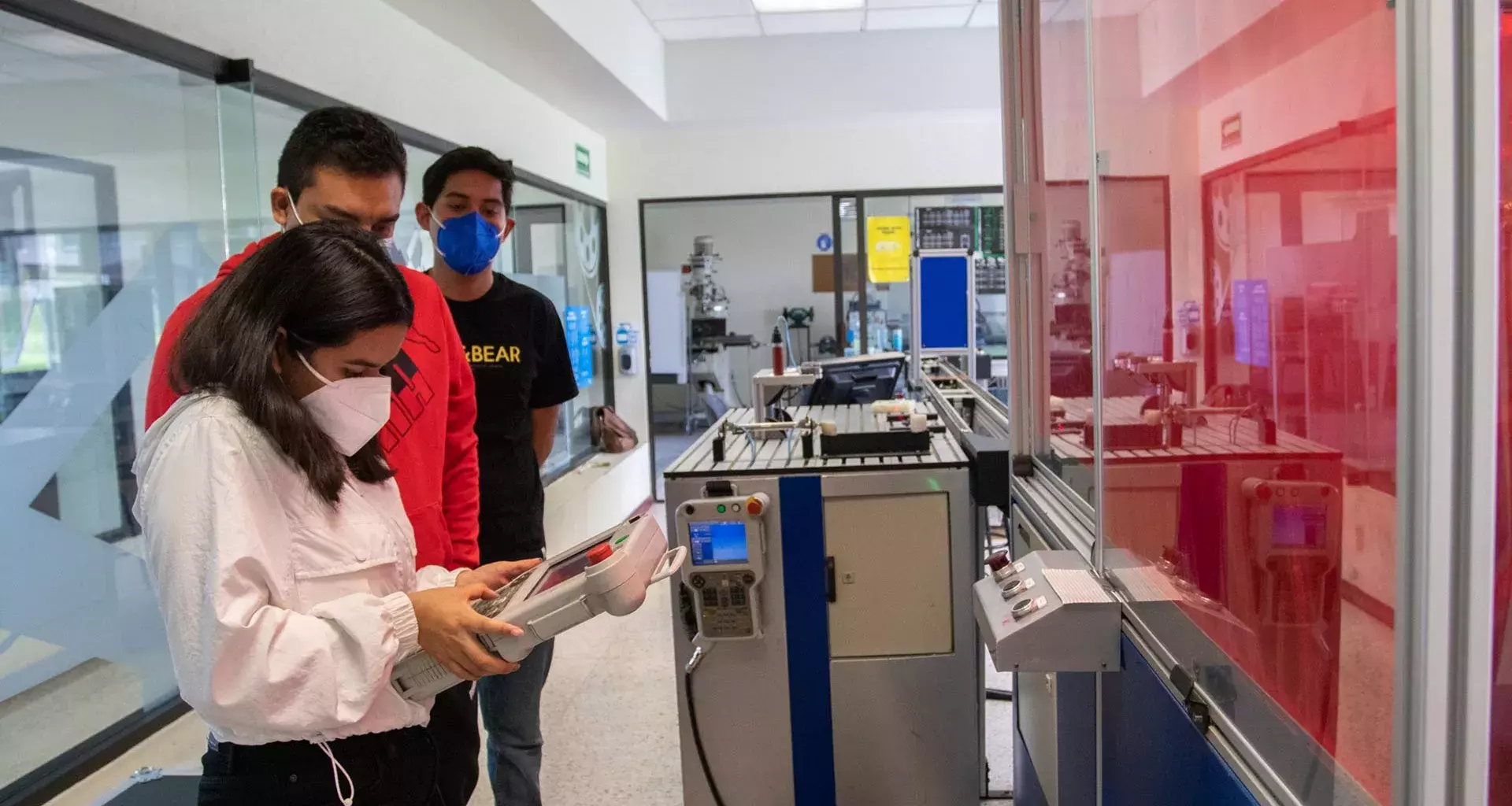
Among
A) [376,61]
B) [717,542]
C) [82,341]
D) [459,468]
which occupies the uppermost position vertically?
[376,61]

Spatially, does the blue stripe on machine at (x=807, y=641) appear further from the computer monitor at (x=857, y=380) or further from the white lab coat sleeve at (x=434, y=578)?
the computer monitor at (x=857, y=380)

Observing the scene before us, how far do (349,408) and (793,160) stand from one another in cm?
547

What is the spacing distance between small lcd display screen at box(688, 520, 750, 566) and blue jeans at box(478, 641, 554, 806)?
374mm

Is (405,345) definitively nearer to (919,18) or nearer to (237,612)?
(237,612)

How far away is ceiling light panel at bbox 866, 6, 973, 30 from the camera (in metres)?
5.33

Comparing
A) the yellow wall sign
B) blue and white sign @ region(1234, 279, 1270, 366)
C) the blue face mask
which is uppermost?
the yellow wall sign

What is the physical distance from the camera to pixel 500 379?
199 cm

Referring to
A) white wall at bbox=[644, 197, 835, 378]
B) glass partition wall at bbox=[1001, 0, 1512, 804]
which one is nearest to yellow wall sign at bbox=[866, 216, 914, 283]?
white wall at bbox=[644, 197, 835, 378]

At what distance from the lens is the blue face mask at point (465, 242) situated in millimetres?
1999

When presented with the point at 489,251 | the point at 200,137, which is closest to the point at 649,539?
the point at 489,251

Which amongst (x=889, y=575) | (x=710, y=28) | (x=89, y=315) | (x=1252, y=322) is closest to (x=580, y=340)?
(x=710, y=28)

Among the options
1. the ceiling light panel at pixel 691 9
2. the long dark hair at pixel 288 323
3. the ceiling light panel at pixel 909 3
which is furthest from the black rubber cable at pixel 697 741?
the ceiling light panel at pixel 909 3

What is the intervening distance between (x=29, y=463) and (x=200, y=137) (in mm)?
929

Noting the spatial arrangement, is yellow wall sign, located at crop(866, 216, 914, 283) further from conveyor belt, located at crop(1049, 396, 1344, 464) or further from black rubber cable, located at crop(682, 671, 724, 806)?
conveyor belt, located at crop(1049, 396, 1344, 464)
